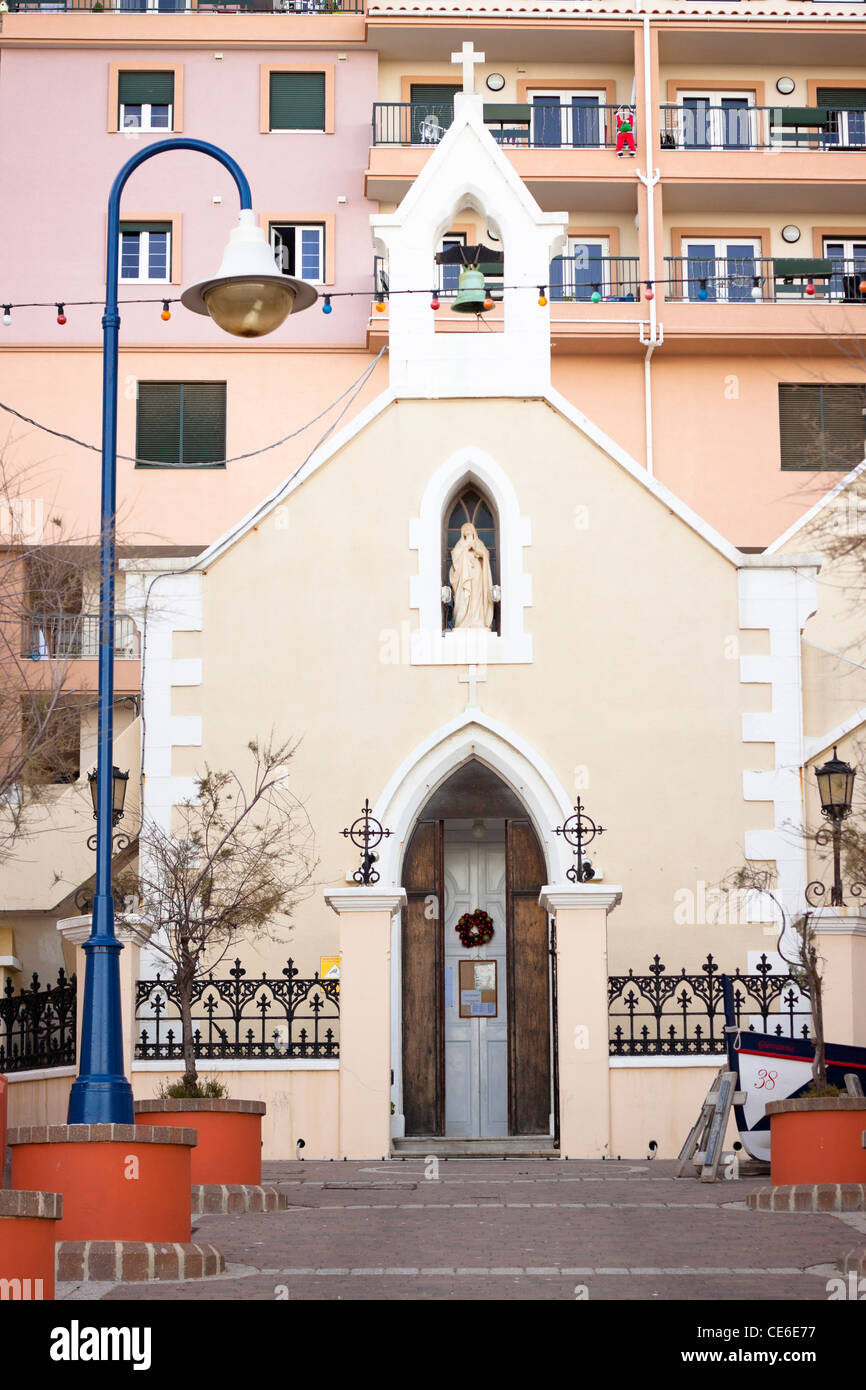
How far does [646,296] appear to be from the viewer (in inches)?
1313

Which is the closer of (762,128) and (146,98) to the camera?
(146,98)

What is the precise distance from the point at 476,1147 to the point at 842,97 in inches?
910

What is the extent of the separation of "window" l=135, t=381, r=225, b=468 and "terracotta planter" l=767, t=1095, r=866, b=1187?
2032cm

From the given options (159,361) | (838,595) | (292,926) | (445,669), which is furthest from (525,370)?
(159,361)

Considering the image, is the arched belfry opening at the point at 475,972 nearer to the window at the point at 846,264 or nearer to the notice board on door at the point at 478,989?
the notice board on door at the point at 478,989

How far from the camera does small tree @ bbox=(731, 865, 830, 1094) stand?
55.7 feet

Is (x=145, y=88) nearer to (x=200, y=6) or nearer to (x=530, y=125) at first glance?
(x=200, y=6)

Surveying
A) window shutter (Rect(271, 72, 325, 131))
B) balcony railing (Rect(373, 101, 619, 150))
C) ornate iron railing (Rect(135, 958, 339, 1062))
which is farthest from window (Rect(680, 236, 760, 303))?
ornate iron railing (Rect(135, 958, 339, 1062))

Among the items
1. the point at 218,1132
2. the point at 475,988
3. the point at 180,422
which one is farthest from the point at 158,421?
the point at 218,1132

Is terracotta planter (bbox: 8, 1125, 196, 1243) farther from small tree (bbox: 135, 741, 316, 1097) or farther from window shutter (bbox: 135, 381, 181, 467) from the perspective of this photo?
window shutter (bbox: 135, 381, 181, 467)

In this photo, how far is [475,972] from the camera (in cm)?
2388

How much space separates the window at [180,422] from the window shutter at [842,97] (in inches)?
480

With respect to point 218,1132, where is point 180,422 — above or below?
above

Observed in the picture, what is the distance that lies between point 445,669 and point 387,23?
1608cm
